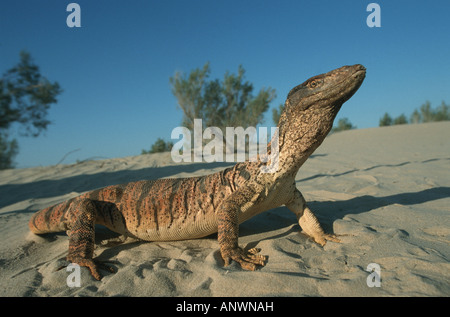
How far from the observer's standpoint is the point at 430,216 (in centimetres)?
363

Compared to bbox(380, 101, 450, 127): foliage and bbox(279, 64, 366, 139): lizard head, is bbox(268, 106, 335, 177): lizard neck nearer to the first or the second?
bbox(279, 64, 366, 139): lizard head

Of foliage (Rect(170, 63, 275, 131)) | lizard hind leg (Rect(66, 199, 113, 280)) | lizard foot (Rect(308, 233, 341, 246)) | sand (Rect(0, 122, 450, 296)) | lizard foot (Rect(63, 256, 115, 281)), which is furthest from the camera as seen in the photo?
foliage (Rect(170, 63, 275, 131))

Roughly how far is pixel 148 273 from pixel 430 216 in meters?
3.53

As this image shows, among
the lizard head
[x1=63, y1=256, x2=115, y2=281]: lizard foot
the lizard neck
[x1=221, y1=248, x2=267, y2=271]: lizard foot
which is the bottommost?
[x1=63, y1=256, x2=115, y2=281]: lizard foot

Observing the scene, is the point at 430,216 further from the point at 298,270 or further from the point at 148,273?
the point at 148,273

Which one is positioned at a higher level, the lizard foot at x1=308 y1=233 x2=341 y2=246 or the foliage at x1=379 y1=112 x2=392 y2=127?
the foliage at x1=379 y1=112 x2=392 y2=127

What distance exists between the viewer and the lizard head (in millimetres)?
2629

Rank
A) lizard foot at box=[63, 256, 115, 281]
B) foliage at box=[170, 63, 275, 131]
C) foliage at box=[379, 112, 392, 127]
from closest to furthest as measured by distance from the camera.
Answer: lizard foot at box=[63, 256, 115, 281], foliage at box=[170, 63, 275, 131], foliage at box=[379, 112, 392, 127]

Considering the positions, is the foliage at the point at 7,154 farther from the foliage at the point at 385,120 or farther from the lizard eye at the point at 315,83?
the foliage at the point at 385,120

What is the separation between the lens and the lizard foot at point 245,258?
256 centimetres

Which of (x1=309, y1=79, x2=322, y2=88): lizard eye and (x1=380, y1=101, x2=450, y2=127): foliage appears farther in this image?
(x1=380, y1=101, x2=450, y2=127): foliage

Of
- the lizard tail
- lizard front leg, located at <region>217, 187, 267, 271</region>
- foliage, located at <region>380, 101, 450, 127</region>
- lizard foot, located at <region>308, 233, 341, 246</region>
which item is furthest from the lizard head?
foliage, located at <region>380, 101, 450, 127</region>

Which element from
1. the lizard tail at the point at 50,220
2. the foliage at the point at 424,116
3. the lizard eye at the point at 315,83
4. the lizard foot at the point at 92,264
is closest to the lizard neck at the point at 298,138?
the lizard eye at the point at 315,83

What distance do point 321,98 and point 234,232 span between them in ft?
5.21
